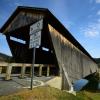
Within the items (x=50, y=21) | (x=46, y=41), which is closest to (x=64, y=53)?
(x=50, y=21)

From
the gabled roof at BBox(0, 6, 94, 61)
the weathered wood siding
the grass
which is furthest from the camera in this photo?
the weathered wood siding

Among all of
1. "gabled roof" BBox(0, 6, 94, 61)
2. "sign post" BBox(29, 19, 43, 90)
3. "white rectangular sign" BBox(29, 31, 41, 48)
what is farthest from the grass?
"gabled roof" BBox(0, 6, 94, 61)

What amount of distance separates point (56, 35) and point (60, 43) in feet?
2.97

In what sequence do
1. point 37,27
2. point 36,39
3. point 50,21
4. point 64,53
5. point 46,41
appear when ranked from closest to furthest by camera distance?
point 36,39, point 37,27, point 50,21, point 64,53, point 46,41

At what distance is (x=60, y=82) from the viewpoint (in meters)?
12.8

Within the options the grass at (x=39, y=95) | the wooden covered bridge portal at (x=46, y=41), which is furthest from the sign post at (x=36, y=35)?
the wooden covered bridge portal at (x=46, y=41)

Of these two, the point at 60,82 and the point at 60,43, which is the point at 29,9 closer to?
A: the point at 60,43

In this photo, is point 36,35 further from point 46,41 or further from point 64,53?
point 46,41

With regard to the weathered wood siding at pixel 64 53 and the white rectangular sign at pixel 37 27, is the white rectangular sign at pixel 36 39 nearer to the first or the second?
the white rectangular sign at pixel 37 27

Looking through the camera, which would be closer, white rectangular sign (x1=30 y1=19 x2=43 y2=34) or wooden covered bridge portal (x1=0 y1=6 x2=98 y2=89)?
white rectangular sign (x1=30 y1=19 x2=43 y2=34)

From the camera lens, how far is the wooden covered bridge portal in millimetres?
13242

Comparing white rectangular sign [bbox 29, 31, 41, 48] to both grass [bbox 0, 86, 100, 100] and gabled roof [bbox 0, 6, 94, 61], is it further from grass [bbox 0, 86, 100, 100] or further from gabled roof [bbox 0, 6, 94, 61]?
gabled roof [bbox 0, 6, 94, 61]

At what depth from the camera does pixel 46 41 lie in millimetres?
18953

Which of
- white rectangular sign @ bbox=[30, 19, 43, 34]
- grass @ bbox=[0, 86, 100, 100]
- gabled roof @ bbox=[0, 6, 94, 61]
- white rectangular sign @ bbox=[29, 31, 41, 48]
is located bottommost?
grass @ bbox=[0, 86, 100, 100]
